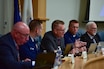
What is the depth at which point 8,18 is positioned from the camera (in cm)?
528

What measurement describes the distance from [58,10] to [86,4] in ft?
2.71

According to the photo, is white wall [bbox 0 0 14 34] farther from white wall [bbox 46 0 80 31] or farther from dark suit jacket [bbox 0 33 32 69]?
dark suit jacket [bbox 0 33 32 69]

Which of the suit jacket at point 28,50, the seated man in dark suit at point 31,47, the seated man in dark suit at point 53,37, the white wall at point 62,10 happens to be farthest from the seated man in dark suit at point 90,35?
the white wall at point 62,10

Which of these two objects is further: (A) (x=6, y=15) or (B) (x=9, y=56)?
(A) (x=6, y=15)

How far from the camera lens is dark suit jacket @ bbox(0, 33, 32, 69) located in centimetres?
241

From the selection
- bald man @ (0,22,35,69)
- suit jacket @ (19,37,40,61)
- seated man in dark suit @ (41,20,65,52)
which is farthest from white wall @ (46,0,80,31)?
bald man @ (0,22,35,69)

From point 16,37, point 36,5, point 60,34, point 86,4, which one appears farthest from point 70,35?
point 86,4

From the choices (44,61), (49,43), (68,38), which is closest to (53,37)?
(49,43)

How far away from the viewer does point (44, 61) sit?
7.39ft

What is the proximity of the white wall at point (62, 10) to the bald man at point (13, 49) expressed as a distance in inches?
148

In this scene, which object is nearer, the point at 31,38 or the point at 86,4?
the point at 31,38

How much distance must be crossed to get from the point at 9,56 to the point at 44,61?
0.40 metres

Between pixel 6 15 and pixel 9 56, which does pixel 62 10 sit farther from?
pixel 9 56

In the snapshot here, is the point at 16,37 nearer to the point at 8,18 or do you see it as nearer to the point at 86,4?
the point at 8,18
